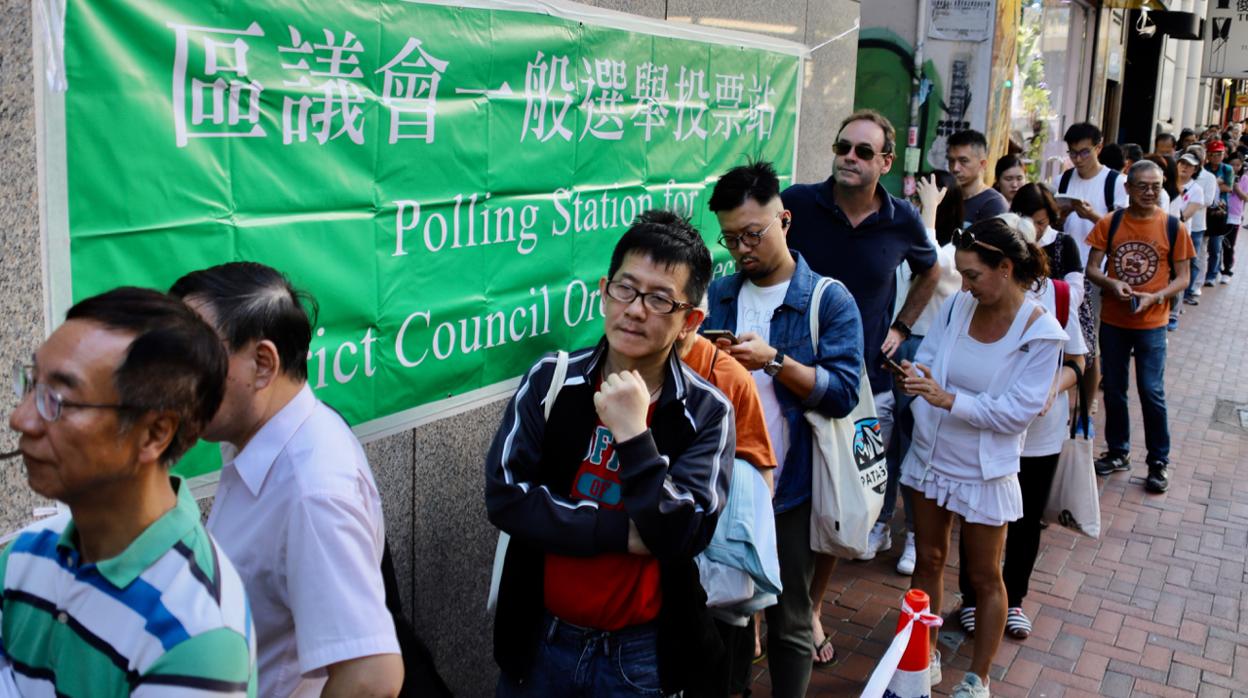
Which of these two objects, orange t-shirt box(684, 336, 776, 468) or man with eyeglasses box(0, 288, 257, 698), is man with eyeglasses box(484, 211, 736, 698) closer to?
orange t-shirt box(684, 336, 776, 468)

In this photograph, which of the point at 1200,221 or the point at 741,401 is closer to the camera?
the point at 741,401

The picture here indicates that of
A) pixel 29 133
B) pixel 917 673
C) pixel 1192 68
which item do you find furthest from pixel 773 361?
pixel 1192 68

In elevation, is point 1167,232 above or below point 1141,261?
above

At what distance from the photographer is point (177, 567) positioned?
1.46 m

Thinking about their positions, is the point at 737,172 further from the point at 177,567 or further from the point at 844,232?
the point at 177,567

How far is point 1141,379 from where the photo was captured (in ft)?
23.1

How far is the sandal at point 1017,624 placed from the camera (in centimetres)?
490

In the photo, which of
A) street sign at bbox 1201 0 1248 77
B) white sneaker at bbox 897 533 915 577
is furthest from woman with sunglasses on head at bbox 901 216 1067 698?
street sign at bbox 1201 0 1248 77

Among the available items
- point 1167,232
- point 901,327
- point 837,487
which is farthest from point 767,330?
point 1167,232

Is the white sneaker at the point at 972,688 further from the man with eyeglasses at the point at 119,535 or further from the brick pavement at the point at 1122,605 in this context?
the man with eyeglasses at the point at 119,535

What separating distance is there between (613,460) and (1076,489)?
268 centimetres

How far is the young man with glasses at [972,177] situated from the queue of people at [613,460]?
209 millimetres

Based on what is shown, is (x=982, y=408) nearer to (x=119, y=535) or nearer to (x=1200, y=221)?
(x=119, y=535)

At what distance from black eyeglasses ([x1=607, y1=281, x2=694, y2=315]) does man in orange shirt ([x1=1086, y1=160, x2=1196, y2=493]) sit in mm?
5215
